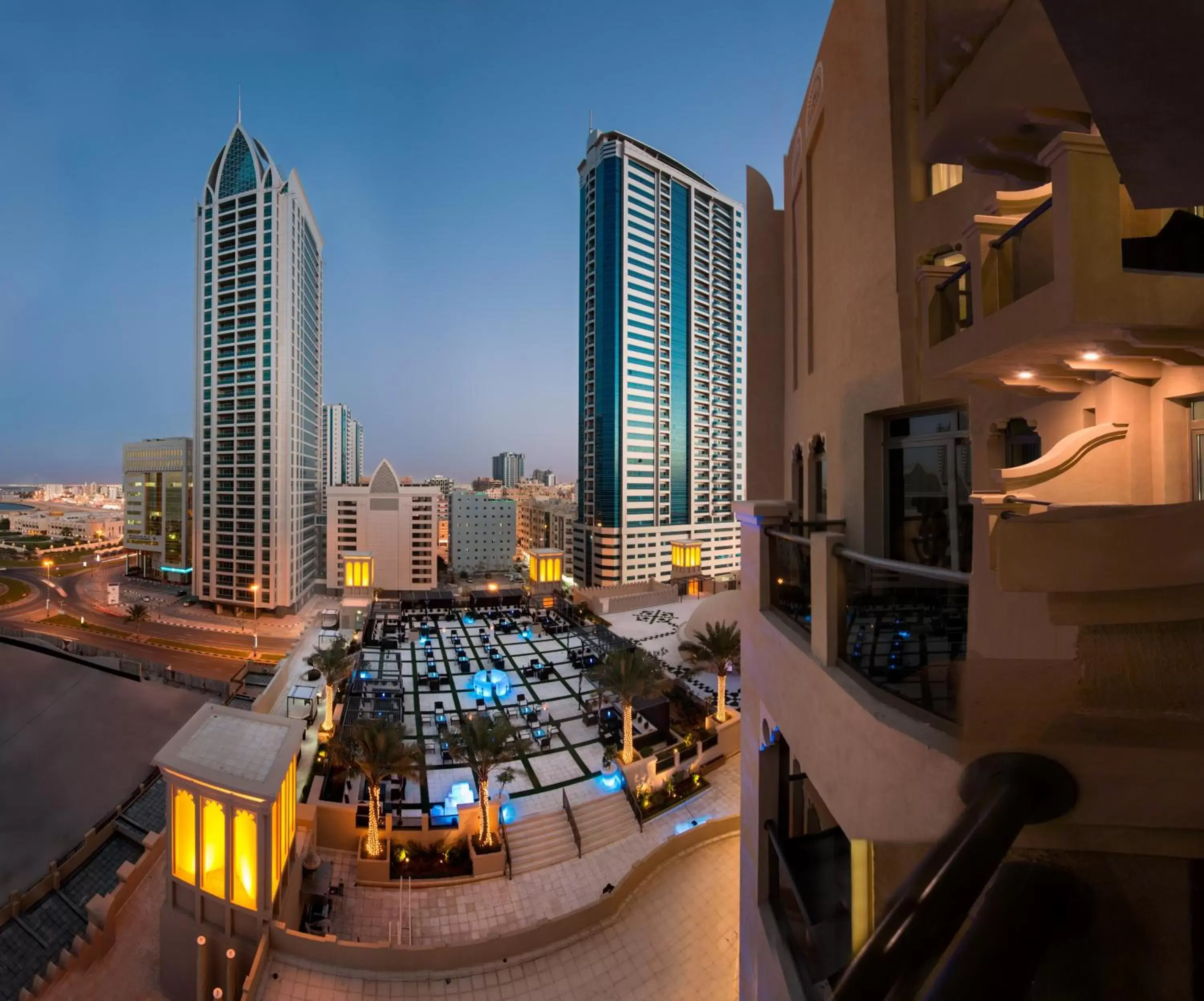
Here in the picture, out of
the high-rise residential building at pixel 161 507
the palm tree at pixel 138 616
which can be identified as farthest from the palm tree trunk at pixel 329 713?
the high-rise residential building at pixel 161 507

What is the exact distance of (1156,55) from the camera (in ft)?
4.81

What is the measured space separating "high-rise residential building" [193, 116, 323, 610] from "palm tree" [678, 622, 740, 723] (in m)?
38.1

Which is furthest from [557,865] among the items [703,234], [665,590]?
[703,234]

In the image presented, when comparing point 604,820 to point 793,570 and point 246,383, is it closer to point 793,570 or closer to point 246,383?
point 793,570

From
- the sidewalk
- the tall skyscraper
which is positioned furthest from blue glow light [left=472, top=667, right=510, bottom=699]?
the tall skyscraper

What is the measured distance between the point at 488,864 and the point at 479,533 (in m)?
76.6

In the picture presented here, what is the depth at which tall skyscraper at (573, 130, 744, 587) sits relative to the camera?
59.9 meters

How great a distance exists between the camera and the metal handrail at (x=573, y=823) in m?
13.7

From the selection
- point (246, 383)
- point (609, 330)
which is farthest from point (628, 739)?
point (609, 330)

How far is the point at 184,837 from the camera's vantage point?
33.9 ft

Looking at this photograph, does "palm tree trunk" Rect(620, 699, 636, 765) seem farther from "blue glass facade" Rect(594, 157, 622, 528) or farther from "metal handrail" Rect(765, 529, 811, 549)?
"blue glass facade" Rect(594, 157, 622, 528)

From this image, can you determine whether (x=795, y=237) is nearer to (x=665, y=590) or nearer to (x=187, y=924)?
(x=187, y=924)

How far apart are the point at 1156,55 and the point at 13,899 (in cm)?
2174

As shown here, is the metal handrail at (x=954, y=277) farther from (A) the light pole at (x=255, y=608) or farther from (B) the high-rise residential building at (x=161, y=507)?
(B) the high-rise residential building at (x=161, y=507)
